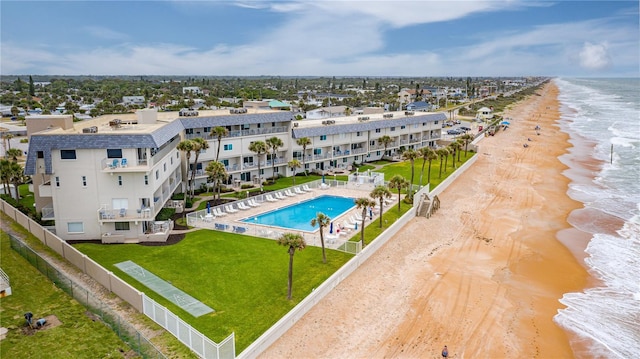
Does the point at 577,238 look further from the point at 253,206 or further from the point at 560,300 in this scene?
the point at 253,206

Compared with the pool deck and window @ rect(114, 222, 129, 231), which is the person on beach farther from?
window @ rect(114, 222, 129, 231)

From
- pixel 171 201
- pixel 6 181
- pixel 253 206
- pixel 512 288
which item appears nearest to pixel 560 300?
pixel 512 288

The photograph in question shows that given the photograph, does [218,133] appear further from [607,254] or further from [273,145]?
[607,254]

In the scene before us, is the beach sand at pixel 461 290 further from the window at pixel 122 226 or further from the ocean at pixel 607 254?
the window at pixel 122 226

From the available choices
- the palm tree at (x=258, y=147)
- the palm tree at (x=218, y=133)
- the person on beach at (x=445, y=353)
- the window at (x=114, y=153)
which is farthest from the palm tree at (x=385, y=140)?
the person on beach at (x=445, y=353)

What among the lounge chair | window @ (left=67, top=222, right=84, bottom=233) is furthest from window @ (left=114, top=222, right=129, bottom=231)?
the lounge chair

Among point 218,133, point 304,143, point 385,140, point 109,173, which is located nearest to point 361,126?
point 385,140
